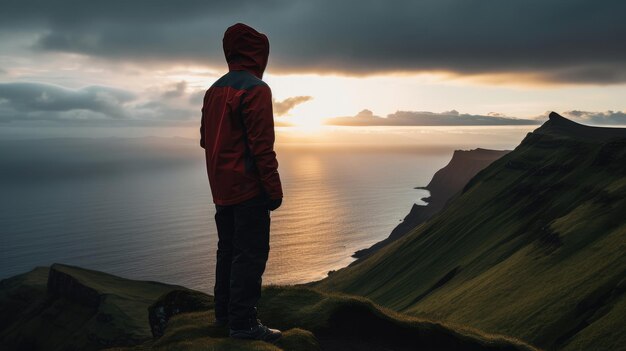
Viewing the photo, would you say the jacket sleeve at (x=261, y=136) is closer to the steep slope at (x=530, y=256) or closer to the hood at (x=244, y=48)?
the hood at (x=244, y=48)

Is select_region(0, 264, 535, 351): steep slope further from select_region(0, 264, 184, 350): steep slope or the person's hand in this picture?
select_region(0, 264, 184, 350): steep slope

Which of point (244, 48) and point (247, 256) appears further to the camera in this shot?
point (244, 48)

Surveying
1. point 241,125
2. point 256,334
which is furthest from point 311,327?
point 241,125

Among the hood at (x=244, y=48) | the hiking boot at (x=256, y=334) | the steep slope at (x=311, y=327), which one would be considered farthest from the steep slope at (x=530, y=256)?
the hood at (x=244, y=48)

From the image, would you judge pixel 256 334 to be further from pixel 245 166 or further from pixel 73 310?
pixel 73 310

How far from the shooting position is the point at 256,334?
434 inches

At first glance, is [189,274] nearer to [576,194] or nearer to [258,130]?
[576,194]

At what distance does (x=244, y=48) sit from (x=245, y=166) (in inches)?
119

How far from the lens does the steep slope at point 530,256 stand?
192 ft

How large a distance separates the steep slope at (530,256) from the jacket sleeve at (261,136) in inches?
1995

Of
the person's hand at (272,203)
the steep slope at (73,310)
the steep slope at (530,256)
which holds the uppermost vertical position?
the person's hand at (272,203)

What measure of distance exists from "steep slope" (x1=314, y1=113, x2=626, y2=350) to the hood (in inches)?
2016

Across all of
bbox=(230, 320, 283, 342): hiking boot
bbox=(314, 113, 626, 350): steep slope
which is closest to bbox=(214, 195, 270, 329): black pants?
bbox=(230, 320, 283, 342): hiking boot

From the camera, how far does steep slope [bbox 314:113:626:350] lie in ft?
192
